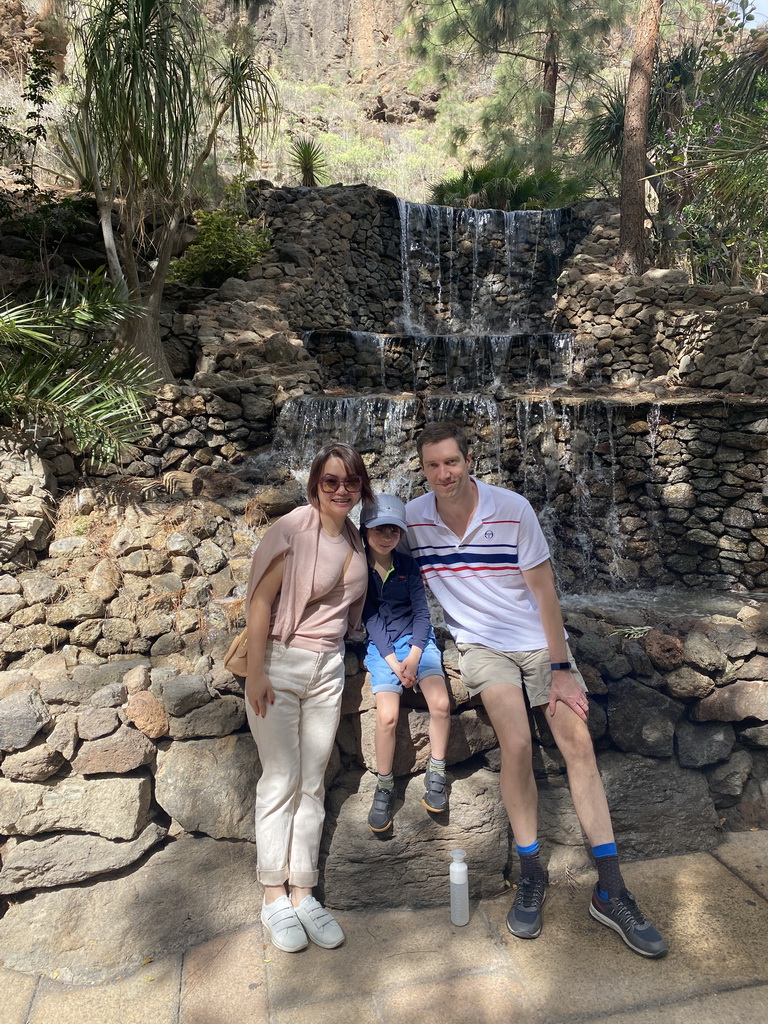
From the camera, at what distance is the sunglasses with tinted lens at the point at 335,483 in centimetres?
218

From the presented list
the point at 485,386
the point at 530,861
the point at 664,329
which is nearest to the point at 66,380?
the point at 530,861

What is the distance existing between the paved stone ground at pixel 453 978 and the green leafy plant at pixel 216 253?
805cm

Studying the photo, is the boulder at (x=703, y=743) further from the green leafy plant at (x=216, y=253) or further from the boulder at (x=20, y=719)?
the green leafy plant at (x=216, y=253)

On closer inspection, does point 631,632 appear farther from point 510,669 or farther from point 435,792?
point 435,792

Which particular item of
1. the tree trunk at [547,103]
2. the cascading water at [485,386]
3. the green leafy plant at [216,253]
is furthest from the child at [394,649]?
the tree trunk at [547,103]

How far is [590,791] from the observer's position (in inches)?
85.9

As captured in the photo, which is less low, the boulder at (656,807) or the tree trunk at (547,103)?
the tree trunk at (547,103)

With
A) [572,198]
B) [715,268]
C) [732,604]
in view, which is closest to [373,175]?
[572,198]

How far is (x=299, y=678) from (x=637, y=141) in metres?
10.0

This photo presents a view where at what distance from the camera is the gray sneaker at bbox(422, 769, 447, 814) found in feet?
7.63

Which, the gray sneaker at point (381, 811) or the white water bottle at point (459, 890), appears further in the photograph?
the gray sneaker at point (381, 811)

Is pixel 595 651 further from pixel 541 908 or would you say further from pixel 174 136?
pixel 174 136

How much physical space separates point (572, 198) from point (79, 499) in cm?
1084

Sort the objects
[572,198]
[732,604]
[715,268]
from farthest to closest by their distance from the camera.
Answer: [572,198] < [715,268] < [732,604]
